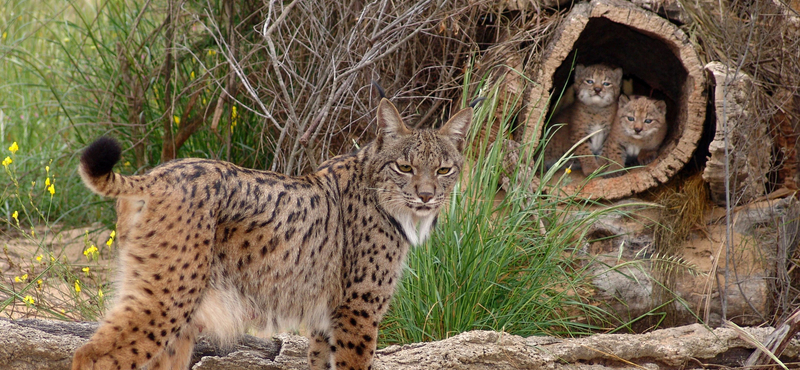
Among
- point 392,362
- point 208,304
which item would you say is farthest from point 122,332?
point 392,362

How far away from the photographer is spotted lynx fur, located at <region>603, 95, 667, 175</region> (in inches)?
280

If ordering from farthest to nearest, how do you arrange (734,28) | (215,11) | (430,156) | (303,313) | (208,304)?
1. (215,11)
2. (734,28)
3. (430,156)
4. (303,313)
5. (208,304)

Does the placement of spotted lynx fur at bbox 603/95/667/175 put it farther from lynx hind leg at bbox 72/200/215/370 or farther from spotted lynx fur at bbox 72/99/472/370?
lynx hind leg at bbox 72/200/215/370

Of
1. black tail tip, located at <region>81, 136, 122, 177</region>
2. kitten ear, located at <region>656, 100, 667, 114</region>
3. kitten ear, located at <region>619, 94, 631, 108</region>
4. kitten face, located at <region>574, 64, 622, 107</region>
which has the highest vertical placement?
kitten face, located at <region>574, 64, 622, 107</region>

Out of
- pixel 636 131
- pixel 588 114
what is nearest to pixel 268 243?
pixel 636 131

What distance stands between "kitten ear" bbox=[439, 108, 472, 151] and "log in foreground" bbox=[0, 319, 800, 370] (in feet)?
3.58

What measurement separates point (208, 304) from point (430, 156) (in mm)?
1378

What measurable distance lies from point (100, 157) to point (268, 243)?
837mm

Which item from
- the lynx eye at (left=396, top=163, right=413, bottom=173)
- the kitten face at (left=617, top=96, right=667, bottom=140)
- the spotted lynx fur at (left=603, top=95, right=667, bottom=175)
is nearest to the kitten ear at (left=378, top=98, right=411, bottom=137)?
the lynx eye at (left=396, top=163, right=413, bottom=173)

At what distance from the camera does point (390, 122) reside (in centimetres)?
389

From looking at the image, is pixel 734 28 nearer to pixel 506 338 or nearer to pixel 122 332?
pixel 506 338

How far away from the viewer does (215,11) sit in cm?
651

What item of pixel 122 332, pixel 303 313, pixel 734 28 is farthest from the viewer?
pixel 734 28

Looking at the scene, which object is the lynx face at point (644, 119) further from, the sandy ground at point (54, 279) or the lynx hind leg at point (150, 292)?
the lynx hind leg at point (150, 292)
